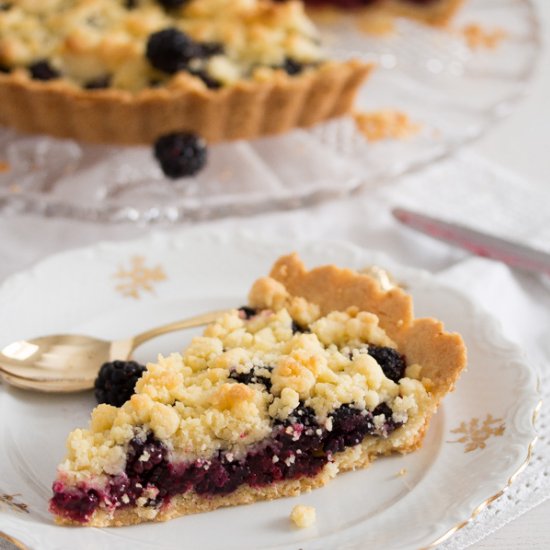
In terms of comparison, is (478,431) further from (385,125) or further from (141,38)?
(141,38)

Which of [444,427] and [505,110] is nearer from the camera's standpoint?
[444,427]

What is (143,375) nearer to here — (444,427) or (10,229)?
(444,427)

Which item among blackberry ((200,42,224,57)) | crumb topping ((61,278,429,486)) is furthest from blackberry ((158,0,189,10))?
crumb topping ((61,278,429,486))

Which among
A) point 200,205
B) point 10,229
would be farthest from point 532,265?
point 10,229

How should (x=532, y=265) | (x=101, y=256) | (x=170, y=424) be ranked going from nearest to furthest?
(x=170, y=424) < (x=101, y=256) < (x=532, y=265)

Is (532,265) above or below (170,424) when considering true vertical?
below

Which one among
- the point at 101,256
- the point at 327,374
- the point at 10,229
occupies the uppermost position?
the point at 327,374

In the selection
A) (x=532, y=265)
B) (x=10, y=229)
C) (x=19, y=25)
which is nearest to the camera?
(x=532, y=265)
